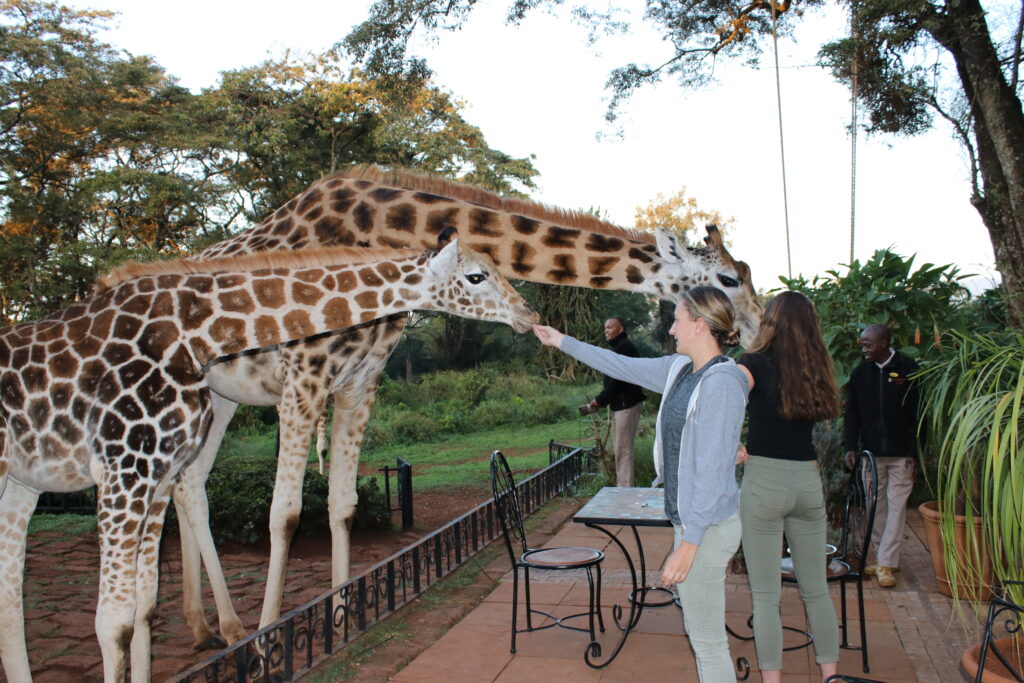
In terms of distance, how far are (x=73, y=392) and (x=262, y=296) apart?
3.00 feet

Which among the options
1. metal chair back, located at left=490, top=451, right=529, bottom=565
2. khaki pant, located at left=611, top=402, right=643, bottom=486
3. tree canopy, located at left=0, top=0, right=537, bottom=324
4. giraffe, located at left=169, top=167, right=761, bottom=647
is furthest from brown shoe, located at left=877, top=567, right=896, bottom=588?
tree canopy, located at left=0, top=0, right=537, bottom=324

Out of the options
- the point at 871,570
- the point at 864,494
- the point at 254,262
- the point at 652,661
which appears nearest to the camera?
the point at 254,262

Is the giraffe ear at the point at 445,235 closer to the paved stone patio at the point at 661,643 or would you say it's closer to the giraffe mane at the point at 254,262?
the giraffe mane at the point at 254,262

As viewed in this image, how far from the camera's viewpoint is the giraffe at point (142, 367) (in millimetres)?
3420

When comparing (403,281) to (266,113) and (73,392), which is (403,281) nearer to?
(73,392)

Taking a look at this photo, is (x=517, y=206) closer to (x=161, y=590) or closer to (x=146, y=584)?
(x=146, y=584)

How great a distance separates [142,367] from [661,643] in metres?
3.09

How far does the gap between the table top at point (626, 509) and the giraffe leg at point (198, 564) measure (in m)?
2.11

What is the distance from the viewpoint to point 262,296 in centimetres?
368

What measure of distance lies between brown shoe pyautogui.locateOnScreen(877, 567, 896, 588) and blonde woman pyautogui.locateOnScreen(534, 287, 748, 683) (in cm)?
303

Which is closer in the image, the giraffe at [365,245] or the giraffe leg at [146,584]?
the giraffe leg at [146,584]

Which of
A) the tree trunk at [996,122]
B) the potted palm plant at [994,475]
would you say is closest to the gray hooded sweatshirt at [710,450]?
the potted palm plant at [994,475]

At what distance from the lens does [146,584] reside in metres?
3.63

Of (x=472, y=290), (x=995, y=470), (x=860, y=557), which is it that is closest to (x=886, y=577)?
(x=860, y=557)
